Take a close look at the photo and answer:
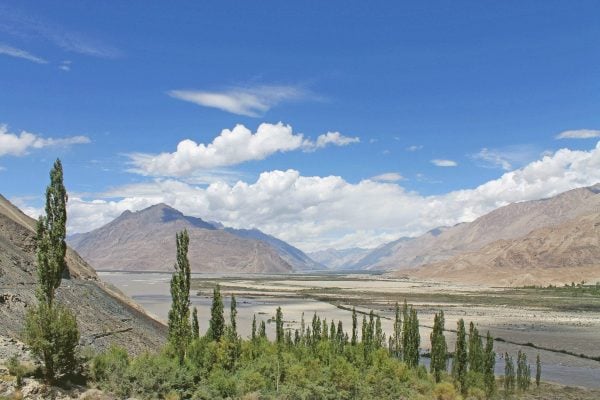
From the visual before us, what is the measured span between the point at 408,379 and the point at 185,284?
30.3m

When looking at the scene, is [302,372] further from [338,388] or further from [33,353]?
[33,353]

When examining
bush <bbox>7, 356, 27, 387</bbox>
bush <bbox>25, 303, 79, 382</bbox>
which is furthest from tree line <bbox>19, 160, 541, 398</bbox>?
bush <bbox>7, 356, 27, 387</bbox>

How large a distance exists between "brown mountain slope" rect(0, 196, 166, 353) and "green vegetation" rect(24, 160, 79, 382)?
11.8 metres

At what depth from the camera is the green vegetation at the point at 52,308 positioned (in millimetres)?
29734

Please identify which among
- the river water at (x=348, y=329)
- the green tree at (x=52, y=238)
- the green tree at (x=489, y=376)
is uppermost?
the green tree at (x=52, y=238)

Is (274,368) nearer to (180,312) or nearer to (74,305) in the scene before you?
(180,312)

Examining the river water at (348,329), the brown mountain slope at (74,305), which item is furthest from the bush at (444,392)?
the brown mountain slope at (74,305)

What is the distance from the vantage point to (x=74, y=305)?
56500mm

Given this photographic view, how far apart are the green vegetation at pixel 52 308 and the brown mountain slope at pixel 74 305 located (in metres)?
11.8

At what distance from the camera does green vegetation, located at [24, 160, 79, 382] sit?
29.7 meters

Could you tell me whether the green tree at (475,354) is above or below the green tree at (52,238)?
below

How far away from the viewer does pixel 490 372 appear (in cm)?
6238

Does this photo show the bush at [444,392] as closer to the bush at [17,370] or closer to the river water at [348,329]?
the river water at [348,329]

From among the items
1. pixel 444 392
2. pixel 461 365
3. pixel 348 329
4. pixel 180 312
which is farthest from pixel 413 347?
pixel 348 329
